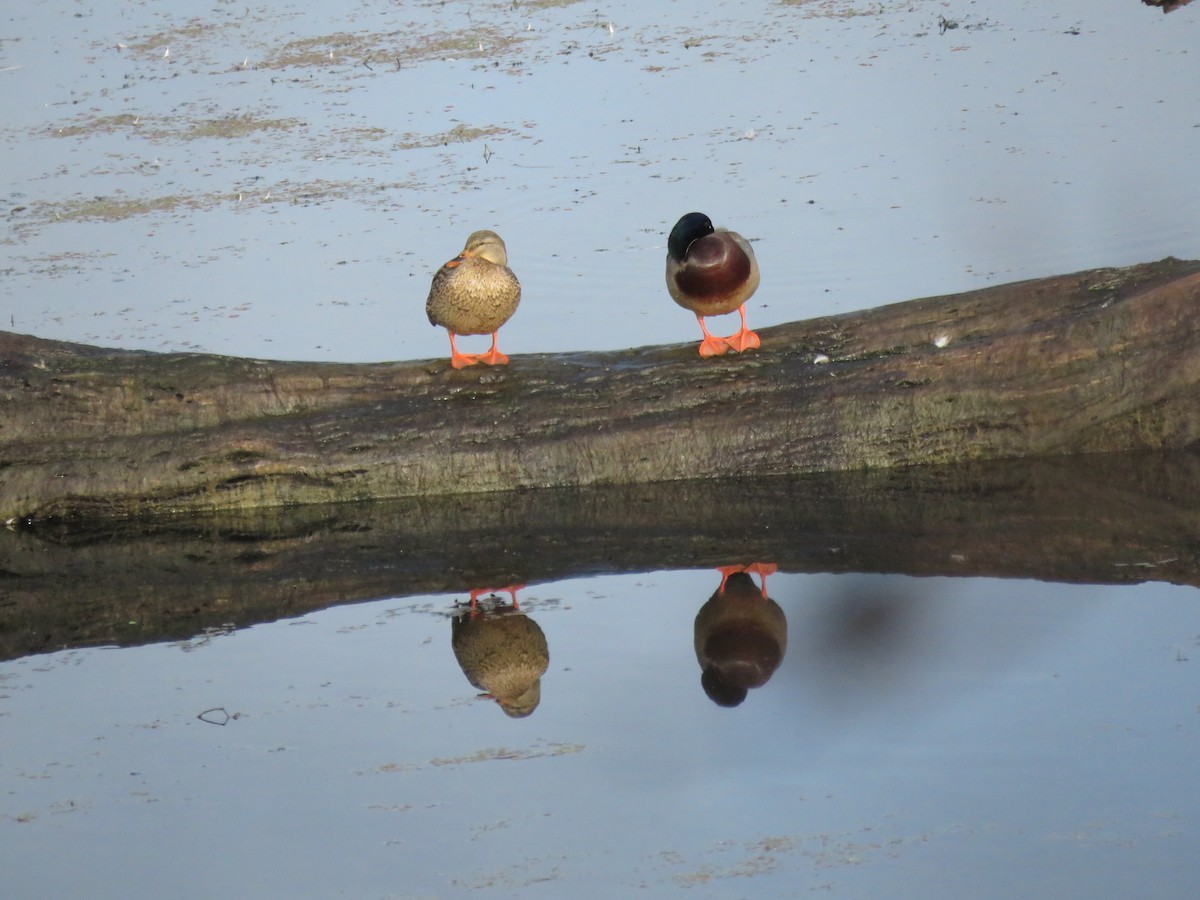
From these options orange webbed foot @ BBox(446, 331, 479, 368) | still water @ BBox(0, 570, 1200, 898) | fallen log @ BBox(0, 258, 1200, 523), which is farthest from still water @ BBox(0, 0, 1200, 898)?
orange webbed foot @ BBox(446, 331, 479, 368)

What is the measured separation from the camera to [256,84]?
16.3 metres

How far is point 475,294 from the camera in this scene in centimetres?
711

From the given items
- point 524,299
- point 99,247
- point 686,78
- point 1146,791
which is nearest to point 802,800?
point 1146,791

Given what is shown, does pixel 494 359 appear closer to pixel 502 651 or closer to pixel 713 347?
pixel 713 347

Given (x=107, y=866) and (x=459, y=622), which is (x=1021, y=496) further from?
(x=107, y=866)

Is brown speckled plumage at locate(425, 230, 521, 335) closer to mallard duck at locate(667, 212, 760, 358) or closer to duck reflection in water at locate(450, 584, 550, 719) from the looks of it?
mallard duck at locate(667, 212, 760, 358)

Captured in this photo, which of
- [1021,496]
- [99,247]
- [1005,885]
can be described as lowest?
[1005,885]

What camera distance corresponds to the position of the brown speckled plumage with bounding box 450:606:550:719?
517 cm

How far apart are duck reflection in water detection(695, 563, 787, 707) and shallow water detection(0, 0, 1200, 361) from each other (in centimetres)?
300

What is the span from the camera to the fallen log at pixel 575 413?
22.7 ft

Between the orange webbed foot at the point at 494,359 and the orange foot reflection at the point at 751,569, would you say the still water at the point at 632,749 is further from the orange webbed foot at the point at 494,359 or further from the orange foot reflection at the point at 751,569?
the orange webbed foot at the point at 494,359

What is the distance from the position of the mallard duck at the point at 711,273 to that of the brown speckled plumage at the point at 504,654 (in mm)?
1681

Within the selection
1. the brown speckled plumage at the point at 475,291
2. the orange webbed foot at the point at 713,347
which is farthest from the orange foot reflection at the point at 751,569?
the brown speckled plumage at the point at 475,291

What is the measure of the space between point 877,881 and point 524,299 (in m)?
6.16
